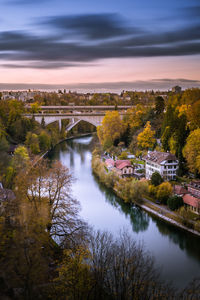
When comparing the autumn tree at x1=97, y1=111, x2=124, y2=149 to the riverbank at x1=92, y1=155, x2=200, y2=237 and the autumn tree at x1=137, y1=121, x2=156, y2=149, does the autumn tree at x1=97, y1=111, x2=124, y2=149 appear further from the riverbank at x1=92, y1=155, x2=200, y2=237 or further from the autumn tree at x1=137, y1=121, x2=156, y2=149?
the riverbank at x1=92, y1=155, x2=200, y2=237

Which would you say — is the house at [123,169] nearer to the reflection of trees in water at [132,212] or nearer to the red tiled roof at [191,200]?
the reflection of trees in water at [132,212]

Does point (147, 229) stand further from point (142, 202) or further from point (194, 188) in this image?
point (194, 188)

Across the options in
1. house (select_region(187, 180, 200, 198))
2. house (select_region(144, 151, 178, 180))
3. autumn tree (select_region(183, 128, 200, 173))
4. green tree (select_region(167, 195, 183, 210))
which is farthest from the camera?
house (select_region(144, 151, 178, 180))

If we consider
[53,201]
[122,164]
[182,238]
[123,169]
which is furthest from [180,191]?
[53,201]

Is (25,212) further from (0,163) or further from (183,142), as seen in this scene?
(183,142)

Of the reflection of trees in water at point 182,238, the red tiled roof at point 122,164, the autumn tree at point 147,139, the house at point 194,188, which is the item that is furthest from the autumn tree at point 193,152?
the autumn tree at point 147,139

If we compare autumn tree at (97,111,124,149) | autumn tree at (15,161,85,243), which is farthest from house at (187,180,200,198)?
autumn tree at (97,111,124,149)

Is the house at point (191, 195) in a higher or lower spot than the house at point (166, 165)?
lower
